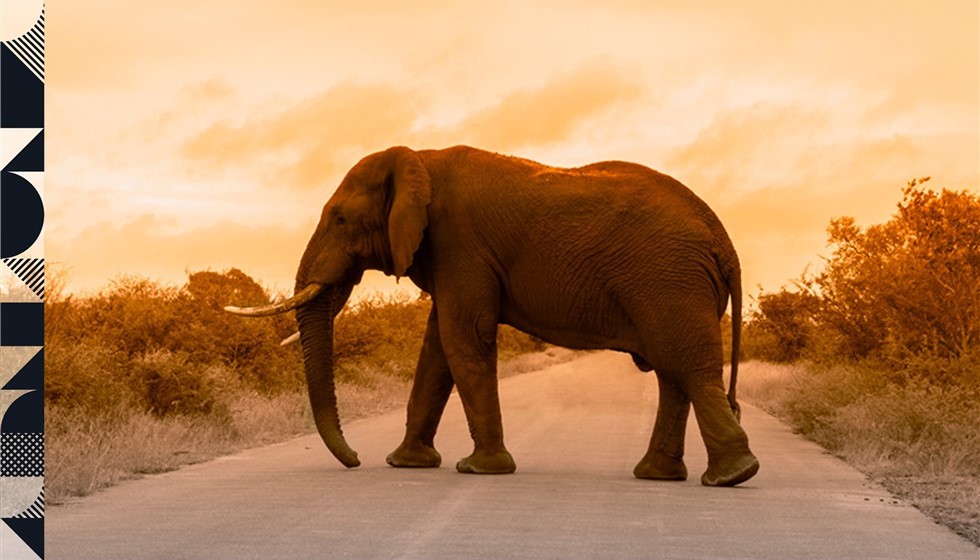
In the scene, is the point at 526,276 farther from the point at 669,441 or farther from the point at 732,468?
the point at 732,468

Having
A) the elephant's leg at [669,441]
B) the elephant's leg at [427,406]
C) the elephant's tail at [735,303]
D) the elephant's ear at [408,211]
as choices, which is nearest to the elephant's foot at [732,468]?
the elephant's leg at [669,441]

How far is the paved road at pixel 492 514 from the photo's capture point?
399 inches

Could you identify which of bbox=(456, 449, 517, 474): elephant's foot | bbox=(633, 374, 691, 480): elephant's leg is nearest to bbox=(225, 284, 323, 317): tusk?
bbox=(456, 449, 517, 474): elephant's foot

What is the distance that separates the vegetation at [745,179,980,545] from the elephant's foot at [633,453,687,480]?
6.87 ft

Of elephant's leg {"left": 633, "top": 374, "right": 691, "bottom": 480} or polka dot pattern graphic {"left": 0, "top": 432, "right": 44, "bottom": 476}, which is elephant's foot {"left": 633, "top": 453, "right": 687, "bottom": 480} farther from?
polka dot pattern graphic {"left": 0, "top": 432, "right": 44, "bottom": 476}

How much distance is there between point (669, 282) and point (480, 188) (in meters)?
2.33

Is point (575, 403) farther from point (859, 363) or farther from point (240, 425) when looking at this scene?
point (240, 425)

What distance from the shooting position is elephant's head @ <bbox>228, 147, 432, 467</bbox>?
1596 centimetres

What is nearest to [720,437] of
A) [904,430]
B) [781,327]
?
[904,430]

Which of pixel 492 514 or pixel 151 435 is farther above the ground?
pixel 151 435

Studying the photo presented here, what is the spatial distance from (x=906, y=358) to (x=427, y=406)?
9.26 m

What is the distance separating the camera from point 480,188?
51.9ft

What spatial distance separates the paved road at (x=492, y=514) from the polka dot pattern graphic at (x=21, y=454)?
712mm

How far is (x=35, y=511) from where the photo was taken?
12180 millimetres
